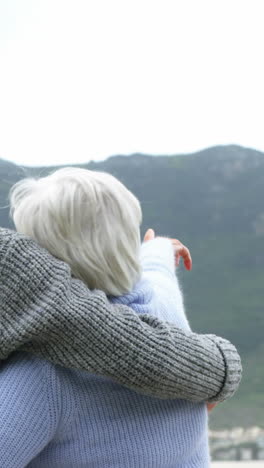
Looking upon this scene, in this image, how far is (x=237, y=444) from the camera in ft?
8.89

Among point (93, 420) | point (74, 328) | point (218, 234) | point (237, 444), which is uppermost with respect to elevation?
point (74, 328)

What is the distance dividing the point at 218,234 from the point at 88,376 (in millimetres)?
2020

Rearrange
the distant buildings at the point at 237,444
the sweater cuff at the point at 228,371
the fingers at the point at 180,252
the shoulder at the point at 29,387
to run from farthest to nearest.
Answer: the distant buildings at the point at 237,444 < the fingers at the point at 180,252 < the sweater cuff at the point at 228,371 < the shoulder at the point at 29,387

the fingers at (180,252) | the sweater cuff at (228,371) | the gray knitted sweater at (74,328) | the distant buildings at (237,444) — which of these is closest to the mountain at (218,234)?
Answer: the distant buildings at (237,444)

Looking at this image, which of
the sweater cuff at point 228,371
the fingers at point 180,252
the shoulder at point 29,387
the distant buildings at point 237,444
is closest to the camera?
the shoulder at point 29,387

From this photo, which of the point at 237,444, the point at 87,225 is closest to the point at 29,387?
the point at 87,225

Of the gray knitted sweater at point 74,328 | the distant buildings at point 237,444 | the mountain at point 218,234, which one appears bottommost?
the distant buildings at point 237,444

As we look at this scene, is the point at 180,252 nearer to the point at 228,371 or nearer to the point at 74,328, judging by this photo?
the point at 228,371

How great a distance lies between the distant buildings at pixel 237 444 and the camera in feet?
8.78

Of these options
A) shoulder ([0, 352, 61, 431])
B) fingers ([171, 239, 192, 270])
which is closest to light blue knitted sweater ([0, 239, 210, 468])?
shoulder ([0, 352, 61, 431])

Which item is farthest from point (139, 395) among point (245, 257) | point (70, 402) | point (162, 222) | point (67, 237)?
point (245, 257)

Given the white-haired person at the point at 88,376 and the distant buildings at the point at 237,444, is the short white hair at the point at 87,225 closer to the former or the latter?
the white-haired person at the point at 88,376

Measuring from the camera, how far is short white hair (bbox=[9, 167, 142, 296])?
2.85ft

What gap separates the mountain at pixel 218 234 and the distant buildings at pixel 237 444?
0.12 ft
